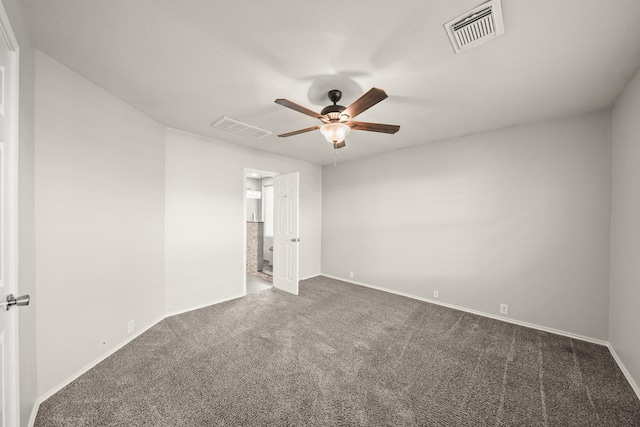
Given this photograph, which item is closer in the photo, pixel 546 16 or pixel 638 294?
pixel 546 16

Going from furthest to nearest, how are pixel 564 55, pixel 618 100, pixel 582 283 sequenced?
pixel 582 283, pixel 618 100, pixel 564 55

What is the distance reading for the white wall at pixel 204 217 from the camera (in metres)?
3.28

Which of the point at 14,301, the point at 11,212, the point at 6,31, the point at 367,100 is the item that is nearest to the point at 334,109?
the point at 367,100

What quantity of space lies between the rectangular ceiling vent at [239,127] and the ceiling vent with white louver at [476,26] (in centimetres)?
238

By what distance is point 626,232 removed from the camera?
2.17 meters

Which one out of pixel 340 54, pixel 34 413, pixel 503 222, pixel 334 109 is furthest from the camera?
pixel 503 222

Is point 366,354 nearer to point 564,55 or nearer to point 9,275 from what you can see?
point 9,275

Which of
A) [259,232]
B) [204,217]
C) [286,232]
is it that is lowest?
[259,232]

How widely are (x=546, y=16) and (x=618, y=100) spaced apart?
184cm

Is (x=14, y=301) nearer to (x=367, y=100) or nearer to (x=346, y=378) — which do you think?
(x=346, y=378)

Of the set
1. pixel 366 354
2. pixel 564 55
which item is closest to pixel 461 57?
pixel 564 55

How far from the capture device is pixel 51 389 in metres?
1.82

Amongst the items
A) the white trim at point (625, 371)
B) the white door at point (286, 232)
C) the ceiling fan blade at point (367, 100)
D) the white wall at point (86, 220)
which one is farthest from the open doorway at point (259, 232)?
the white trim at point (625, 371)

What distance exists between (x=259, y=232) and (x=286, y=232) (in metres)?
1.57
